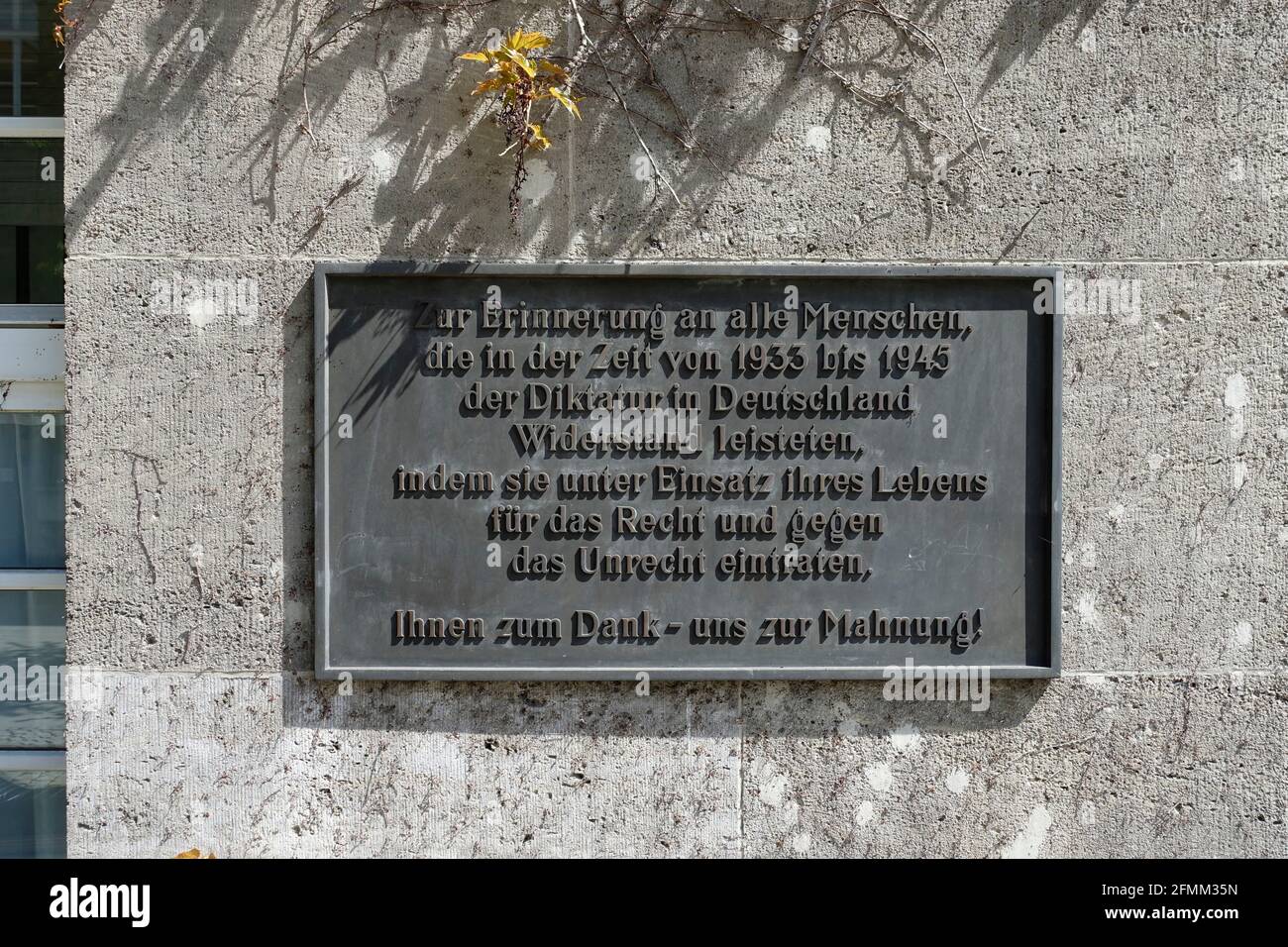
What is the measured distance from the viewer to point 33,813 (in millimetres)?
4328

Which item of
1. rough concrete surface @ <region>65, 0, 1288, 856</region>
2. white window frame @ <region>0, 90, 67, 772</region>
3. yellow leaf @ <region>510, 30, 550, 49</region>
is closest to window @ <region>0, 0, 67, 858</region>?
white window frame @ <region>0, 90, 67, 772</region>

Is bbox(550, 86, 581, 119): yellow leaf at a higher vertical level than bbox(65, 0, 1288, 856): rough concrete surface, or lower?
higher

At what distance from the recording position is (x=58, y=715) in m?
4.32

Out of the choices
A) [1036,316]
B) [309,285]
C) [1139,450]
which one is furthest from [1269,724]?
[309,285]

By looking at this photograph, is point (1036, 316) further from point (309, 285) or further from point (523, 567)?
point (309, 285)

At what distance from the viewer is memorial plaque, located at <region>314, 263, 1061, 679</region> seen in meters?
3.88

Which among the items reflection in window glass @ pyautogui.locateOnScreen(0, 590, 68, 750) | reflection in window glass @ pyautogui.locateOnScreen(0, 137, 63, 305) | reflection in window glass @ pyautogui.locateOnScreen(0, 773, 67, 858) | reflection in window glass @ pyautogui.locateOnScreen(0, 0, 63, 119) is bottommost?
reflection in window glass @ pyautogui.locateOnScreen(0, 773, 67, 858)

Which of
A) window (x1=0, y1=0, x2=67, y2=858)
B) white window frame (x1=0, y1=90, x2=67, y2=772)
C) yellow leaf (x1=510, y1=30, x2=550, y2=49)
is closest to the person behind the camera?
yellow leaf (x1=510, y1=30, x2=550, y2=49)

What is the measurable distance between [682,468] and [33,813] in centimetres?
347

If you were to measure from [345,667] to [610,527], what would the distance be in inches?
49.4

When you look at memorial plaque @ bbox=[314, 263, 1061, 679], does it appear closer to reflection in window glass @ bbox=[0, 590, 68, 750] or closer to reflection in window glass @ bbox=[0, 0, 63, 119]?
reflection in window glass @ bbox=[0, 590, 68, 750]

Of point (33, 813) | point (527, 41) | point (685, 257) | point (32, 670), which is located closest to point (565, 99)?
point (527, 41)

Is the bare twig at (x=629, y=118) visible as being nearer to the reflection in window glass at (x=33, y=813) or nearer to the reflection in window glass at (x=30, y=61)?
the reflection in window glass at (x=30, y=61)

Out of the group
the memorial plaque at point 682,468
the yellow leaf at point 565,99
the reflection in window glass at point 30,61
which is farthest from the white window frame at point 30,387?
the yellow leaf at point 565,99
